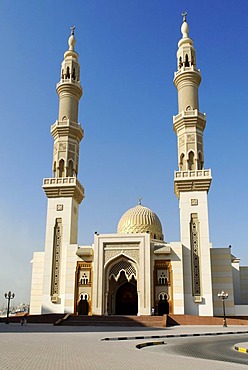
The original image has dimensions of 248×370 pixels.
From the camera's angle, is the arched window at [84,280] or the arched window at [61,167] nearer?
the arched window at [84,280]

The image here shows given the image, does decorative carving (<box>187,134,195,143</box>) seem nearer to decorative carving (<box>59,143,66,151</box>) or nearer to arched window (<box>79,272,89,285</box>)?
decorative carving (<box>59,143,66,151</box>)

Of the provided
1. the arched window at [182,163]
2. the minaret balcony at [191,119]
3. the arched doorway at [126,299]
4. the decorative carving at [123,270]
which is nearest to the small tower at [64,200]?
the decorative carving at [123,270]

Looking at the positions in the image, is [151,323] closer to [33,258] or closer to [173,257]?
[173,257]

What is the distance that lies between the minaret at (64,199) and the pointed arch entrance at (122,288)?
136 inches

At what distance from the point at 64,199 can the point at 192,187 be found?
11.4 metres

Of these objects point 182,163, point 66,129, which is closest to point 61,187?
point 66,129

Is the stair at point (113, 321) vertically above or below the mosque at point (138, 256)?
below

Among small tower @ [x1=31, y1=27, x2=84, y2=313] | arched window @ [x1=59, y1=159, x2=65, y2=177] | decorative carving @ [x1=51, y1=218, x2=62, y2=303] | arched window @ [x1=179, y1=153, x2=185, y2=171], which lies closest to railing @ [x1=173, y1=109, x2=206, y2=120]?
arched window @ [x1=179, y1=153, x2=185, y2=171]

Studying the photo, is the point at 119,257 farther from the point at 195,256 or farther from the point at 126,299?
the point at 195,256

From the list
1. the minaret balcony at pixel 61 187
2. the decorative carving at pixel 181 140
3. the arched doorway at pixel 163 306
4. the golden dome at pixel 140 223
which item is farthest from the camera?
the golden dome at pixel 140 223

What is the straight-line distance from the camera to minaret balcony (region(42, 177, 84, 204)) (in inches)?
1432

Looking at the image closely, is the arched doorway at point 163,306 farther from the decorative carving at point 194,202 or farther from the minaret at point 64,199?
the decorative carving at point 194,202

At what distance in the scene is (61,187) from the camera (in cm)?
3650

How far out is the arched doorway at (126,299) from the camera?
36.7 meters
